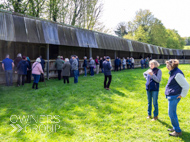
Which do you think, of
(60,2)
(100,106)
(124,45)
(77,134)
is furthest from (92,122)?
(60,2)

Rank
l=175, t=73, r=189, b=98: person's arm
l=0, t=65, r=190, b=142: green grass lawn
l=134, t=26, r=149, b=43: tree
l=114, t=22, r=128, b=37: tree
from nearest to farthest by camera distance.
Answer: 1. l=175, t=73, r=189, b=98: person's arm
2. l=0, t=65, r=190, b=142: green grass lawn
3. l=134, t=26, r=149, b=43: tree
4. l=114, t=22, r=128, b=37: tree

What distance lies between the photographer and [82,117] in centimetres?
529

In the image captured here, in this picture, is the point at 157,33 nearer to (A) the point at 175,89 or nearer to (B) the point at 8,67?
(B) the point at 8,67

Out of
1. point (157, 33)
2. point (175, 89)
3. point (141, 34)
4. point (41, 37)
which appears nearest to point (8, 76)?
point (41, 37)

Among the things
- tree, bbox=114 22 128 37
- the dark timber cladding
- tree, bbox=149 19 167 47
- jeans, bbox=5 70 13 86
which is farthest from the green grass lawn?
tree, bbox=114 22 128 37

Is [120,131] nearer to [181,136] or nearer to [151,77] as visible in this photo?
[181,136]

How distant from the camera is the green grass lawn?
413cm

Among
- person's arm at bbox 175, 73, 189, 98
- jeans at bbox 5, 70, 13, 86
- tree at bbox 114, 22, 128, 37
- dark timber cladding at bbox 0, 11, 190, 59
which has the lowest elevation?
jeans at bbox 5, 70, 13, 86

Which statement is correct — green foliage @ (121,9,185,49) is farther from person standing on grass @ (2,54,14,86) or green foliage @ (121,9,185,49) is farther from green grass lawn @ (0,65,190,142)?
person standing on grass @ (2,54,14,86)

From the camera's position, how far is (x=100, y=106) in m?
6.30

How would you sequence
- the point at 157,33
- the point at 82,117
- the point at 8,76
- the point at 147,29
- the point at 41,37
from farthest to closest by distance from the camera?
the point at 147,29 < the point at 157,33 < the point at 41,37 < the point at 8,76 < the point at 82,117

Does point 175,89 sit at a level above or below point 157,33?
below

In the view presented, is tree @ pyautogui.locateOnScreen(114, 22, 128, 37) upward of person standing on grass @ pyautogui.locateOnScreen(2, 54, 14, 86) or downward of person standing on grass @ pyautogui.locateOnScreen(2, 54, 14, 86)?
upward

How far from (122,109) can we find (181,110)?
2372 millimetres
